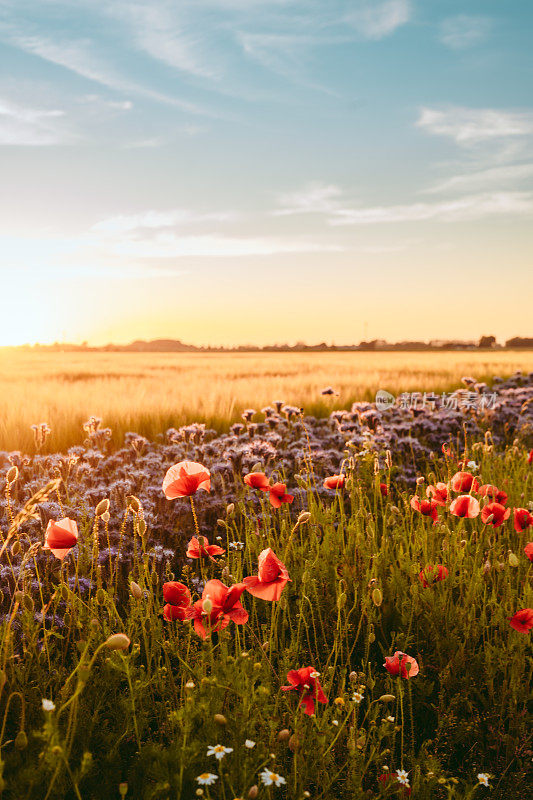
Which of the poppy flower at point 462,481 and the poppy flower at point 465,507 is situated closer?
the poppy flower at point 465,507

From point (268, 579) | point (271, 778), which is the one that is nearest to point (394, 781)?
point (271, 778)

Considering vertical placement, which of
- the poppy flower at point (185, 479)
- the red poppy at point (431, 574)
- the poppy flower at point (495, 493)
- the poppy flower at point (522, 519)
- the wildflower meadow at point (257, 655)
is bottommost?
the wildflower meadow at point (257, 655)

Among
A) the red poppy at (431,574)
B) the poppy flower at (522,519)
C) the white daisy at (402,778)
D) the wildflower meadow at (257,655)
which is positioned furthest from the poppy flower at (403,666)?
the poppy flower at (522,519)

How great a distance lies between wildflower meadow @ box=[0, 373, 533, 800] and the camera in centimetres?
184

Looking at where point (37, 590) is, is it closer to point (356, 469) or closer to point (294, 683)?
point (294, 683)

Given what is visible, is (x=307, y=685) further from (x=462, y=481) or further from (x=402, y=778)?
(x=462, y=481)

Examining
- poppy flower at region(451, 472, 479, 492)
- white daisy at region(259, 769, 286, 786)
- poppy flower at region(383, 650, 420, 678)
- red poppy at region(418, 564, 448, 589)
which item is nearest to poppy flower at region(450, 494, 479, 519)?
poppy flower at region(451, 472, 479, 492)

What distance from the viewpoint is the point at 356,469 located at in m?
4.73

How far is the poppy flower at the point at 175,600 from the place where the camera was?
215cm

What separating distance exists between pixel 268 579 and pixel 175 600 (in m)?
0.42

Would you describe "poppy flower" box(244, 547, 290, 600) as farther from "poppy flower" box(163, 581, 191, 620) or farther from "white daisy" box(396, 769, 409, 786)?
"white daisy" box(396, 769, 409, 786)

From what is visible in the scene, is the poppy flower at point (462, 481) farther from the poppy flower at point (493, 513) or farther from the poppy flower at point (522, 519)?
the poppy flower at point (522, 519)

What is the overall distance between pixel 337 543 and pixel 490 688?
4.03 ft

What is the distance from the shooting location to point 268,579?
2.01 metres
